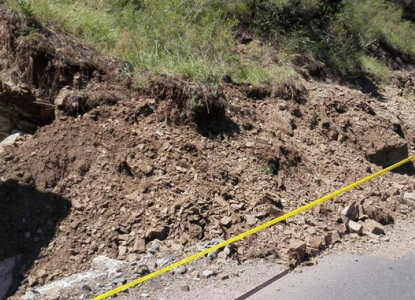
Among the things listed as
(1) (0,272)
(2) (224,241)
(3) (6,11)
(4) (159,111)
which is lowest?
(1) (0,272)

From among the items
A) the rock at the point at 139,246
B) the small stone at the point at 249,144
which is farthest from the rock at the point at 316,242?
the rock at the point at 139,246

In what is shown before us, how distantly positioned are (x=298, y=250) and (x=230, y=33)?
5033 mm

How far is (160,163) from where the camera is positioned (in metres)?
6.42

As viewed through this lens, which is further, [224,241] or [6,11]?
[6,11]

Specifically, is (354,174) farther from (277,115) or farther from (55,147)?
(55,147)

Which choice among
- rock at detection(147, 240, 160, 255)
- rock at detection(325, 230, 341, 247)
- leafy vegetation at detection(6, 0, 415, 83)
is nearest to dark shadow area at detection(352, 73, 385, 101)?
leafy vegetation at detection(6, 0, 415, 83)

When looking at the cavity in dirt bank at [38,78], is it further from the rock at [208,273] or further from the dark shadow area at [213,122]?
the rock at [208,273]

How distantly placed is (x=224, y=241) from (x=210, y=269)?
421mm

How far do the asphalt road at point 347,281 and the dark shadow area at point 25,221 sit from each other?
6.86 feet

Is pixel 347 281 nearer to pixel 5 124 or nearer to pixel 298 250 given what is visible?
pixel 298 250

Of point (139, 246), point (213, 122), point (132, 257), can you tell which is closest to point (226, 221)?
point (139, 246)

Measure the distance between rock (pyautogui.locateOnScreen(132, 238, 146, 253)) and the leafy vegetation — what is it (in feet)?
8.56

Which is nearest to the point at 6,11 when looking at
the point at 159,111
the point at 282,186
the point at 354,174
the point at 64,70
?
the point at 64,70

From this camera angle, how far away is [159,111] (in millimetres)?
6980
